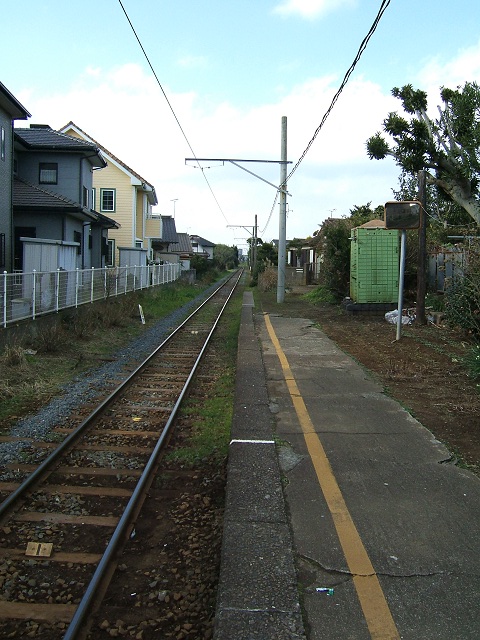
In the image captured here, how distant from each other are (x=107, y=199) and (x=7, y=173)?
58.0 ft

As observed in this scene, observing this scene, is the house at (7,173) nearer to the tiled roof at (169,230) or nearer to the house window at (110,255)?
the house window at (110,255)

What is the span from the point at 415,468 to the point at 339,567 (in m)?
1.95

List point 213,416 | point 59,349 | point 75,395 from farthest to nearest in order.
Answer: point 59,349 < point 75,395 < point 213,416

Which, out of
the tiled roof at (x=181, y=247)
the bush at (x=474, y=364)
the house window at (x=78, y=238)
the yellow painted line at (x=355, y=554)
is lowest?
the yellow painted line at (x=355, y=554)

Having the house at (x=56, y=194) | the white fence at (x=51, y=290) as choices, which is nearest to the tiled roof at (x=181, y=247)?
the house at (x=56, y=194)

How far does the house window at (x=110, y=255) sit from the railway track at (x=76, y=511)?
971 inches

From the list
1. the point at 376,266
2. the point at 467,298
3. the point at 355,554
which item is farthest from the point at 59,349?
the point at 376,266

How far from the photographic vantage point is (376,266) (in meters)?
18.5

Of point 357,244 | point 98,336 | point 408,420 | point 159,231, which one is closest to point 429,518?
point 408,420

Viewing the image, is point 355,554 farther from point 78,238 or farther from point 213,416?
point 78,238

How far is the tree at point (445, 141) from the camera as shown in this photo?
20078 mm

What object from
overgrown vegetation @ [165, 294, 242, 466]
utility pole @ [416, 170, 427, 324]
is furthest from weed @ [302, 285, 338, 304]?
overgrown vegetation @ [165, 294, 242, 466]

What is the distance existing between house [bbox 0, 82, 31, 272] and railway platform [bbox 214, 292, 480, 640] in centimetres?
1378

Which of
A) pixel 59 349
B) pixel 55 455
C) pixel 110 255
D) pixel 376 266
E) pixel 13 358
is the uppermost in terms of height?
pixel 110 255
